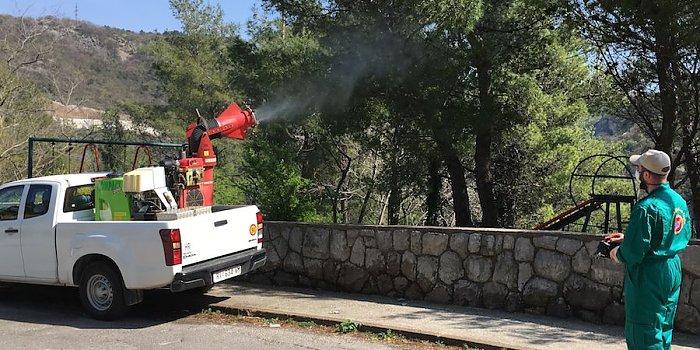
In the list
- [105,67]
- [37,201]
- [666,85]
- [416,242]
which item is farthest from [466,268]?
[105,67]

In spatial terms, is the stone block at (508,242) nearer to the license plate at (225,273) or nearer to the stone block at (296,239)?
the stone block at (296,239)

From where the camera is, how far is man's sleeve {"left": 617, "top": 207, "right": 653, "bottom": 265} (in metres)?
4.11

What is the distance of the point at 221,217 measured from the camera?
768 centimetres

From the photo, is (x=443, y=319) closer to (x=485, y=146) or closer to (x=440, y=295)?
(x=440, y=295)

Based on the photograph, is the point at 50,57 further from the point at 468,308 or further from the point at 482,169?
the point at 468,308

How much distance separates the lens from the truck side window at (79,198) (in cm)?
805

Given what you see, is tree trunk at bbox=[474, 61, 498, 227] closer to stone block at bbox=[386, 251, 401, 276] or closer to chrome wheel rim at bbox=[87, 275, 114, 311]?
stone block at bbox=[386, 251, 401, 276]

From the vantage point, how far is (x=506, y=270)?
7699 mm

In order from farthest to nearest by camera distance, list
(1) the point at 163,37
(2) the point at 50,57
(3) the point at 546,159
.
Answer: (1) the point at 163,37, (2) the point at 50,57, (3) the point at 546,159

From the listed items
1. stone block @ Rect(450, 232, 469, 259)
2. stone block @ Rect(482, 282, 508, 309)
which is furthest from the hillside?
stone block @ Rect(482, 282, 508, 309)

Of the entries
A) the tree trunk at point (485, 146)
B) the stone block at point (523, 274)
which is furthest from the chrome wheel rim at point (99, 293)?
the tree trunk at point (485, 146)

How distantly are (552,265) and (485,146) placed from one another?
528cm

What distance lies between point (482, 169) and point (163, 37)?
29.4 metres

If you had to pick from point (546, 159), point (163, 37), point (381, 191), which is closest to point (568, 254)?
point (381, 191)
